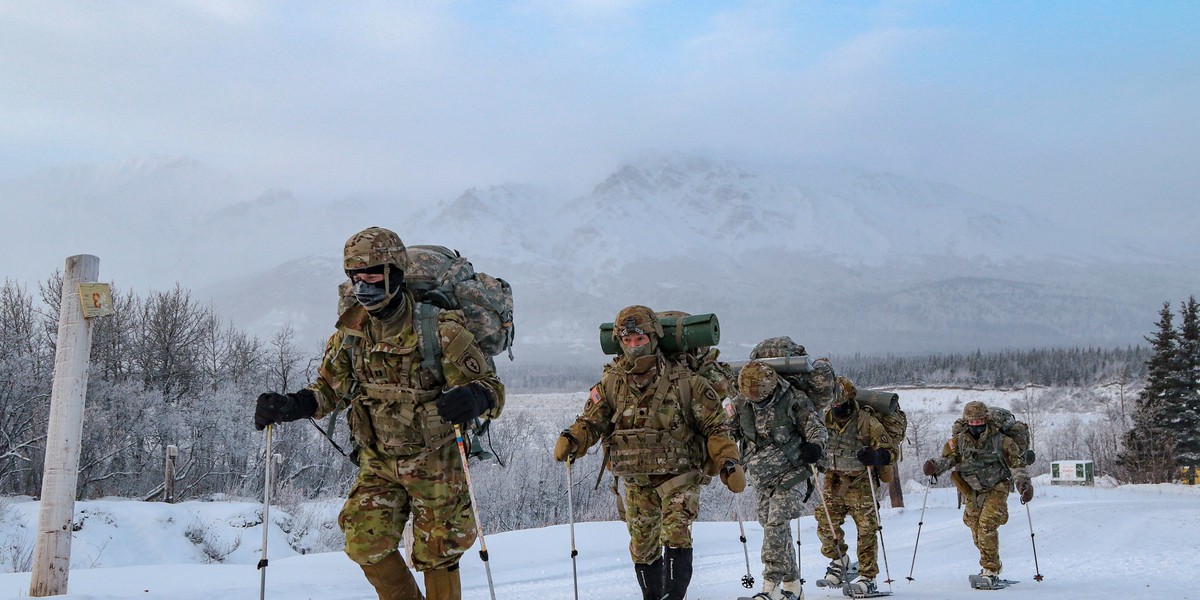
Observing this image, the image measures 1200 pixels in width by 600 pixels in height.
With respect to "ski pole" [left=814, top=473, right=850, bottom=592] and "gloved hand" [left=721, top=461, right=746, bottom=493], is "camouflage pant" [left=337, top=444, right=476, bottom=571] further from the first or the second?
"ski pole" [left=814, top=473, right=850, bottom=592]

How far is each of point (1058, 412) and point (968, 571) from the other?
389 feet

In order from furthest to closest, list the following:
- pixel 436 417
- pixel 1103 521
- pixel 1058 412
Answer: pixel 1058 412 → pixel 1103 521 → pixel 436 417

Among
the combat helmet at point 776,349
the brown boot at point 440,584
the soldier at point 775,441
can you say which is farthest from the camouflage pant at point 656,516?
the combat helmet at point 776,349

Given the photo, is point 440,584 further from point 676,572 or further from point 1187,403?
point 1187,403

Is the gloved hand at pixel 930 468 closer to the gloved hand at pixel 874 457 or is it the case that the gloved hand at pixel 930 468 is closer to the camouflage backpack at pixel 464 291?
the gloved hand at pixel 874 457

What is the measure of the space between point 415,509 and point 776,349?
5.98 m

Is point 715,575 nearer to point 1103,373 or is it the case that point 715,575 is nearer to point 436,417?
point 436,417

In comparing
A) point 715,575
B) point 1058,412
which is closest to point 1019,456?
point 715,575

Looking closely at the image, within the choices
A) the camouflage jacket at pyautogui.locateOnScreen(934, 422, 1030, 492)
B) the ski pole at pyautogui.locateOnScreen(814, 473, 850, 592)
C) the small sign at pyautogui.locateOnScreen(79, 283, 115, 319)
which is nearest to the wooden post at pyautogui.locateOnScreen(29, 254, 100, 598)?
the small sign at pyautogui.locateOnScreen(79, 283, 115, 319)

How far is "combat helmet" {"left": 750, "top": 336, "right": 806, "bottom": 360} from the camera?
35.0 feet

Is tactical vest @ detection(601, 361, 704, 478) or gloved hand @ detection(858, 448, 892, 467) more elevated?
tactical vest @ detection(601, 361, 704, 478)

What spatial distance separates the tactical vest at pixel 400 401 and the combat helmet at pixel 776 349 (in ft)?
18.5

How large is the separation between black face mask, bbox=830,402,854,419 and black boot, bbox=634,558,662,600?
4.99 metres

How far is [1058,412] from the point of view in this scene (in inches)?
4656
